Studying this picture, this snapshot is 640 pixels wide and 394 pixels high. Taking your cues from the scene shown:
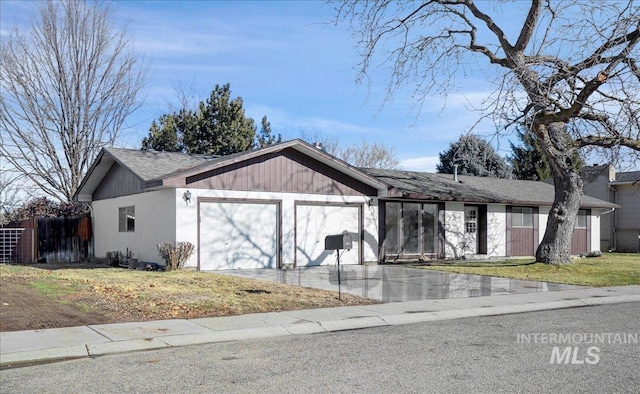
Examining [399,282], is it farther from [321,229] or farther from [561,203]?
[561,203]

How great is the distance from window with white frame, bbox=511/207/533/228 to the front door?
2.16 m

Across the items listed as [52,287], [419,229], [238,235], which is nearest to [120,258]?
[238,235]

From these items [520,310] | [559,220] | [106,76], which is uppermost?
[106,76]

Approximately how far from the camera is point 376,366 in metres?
7.08

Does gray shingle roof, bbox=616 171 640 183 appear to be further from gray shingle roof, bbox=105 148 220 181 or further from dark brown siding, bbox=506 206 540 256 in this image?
gray shingle roof, bbox=105 148 220 181

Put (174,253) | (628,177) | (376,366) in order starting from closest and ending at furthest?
1. (376,366)
2. (174,253)
3. (628,177)

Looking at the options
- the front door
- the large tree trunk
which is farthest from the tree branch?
the front door

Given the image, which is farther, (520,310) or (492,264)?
(492,264)

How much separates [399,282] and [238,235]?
5789 mm

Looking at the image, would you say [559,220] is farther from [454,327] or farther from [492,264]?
[454,327]

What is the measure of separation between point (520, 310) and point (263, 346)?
6.12 meters

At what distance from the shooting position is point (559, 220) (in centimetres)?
2042

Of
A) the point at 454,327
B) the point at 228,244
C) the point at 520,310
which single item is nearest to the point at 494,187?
the point at 228,244

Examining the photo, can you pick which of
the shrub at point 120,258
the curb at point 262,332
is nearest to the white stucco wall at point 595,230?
the curb at point 262,332
